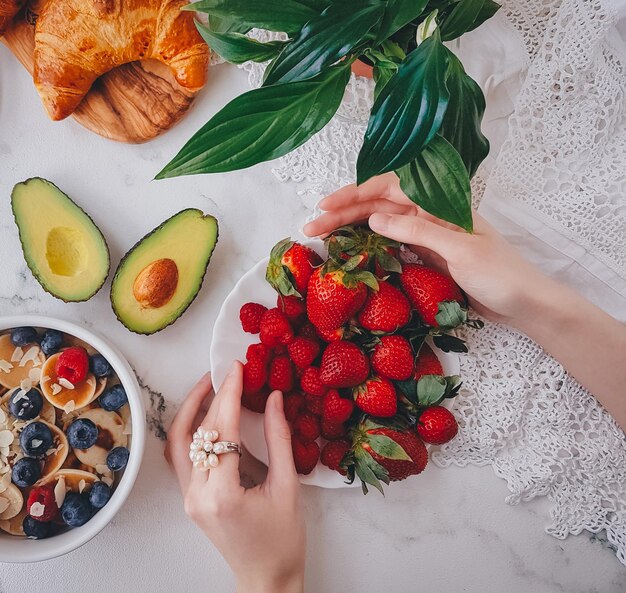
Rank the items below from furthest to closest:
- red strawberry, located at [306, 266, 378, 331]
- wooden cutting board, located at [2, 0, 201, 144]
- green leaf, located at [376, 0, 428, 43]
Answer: wooden cutting board, located at [2, 0, 201, 144], red strawberry, located at [306, 266, 378, 331], green leaf, located at [376, 0, 428, 43]

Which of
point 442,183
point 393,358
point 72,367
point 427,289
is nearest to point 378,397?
point 393,358

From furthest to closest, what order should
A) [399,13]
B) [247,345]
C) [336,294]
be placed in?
[247,345] < [336,294] < [399,13]

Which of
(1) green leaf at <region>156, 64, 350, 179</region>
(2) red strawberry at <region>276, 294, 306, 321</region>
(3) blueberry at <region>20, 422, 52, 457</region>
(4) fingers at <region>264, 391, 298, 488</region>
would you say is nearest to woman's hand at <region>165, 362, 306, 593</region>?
(4) fingers at <region>264, 391, 298, 488</region>

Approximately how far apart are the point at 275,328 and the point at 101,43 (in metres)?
0.46

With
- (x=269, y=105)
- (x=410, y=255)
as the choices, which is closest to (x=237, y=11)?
(x=269, y=105)

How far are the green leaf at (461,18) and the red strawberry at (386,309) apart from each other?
0.32 metres

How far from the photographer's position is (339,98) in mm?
598

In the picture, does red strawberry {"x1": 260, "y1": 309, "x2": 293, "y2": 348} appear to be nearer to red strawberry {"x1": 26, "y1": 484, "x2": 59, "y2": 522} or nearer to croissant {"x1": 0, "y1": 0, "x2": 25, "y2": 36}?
red strawberry {"x1": 26, "y1": 484, "x2": 59, "y2": 522}

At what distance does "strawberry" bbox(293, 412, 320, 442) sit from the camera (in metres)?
0.86

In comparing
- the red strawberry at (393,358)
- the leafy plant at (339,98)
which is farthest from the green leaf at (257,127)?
the red strawberry at (393,358)

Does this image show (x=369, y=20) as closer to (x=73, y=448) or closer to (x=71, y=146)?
(x=71, y=146)

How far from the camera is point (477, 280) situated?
79 cm

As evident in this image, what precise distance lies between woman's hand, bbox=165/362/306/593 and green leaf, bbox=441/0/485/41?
495mm

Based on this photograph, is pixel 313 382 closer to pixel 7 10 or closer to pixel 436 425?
pixel 436 425
